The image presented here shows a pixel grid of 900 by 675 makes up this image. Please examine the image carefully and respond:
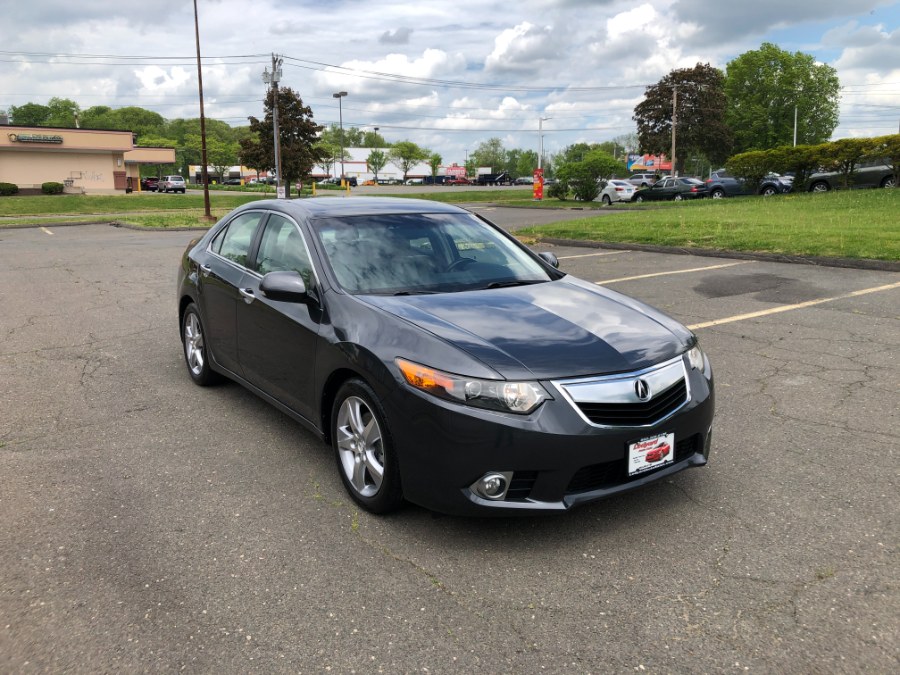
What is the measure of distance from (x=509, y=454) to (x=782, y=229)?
14.2m

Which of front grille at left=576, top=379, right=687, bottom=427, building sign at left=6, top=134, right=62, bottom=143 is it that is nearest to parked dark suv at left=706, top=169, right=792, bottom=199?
front grille at left=576, top=379, right=687, bottom=427

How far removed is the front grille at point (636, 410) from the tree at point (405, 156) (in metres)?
114

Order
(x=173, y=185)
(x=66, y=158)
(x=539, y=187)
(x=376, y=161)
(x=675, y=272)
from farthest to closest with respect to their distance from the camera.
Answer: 1. (x=376, y=161)
2. (x=173, y=185)
3. (x=66, y=158)
4. (x=539, y=187)
5. (x=675, y=272)

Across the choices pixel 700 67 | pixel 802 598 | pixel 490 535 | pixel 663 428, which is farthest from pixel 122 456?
pixel 700 67

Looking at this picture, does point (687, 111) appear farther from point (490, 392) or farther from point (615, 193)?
point (490, 392)

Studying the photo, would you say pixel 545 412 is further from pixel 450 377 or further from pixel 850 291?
pixel 850 291

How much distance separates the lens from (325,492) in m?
3.93

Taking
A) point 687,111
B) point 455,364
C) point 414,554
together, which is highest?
point 687,111

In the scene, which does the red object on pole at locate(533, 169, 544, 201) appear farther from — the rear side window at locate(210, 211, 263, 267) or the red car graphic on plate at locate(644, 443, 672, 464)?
the red car graphic on plate at locate(644, 443, 672, 464)

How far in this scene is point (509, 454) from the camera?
3.10m

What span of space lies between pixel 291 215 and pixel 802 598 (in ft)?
11.6

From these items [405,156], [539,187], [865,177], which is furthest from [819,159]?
[405,156]

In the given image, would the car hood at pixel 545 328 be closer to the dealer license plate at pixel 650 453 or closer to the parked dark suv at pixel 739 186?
the dealer license plate at pixel 650 453

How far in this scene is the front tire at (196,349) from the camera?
18.8 feet
